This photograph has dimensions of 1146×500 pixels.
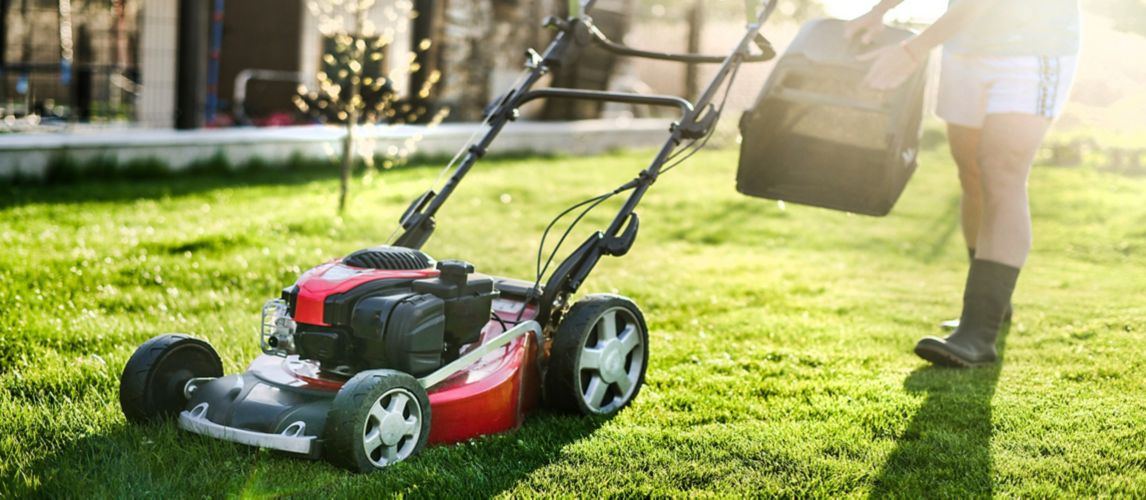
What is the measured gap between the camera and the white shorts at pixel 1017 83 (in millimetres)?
3129

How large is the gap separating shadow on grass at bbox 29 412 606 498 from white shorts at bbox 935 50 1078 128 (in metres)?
1.52

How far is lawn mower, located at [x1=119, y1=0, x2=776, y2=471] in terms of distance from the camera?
2.32 meters

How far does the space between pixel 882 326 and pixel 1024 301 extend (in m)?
0.69

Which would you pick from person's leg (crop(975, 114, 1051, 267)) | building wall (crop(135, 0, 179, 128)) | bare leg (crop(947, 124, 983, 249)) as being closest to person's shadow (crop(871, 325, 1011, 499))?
person's leg (crop(975, 114, 1051, 267))

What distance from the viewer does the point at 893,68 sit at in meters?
3.10

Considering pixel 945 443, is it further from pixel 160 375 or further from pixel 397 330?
pixel 160 375

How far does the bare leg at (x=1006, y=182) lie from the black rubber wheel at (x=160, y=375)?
203cm

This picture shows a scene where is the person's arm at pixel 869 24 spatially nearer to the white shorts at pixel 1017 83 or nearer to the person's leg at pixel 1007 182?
the white shorts at pixel 1017 83

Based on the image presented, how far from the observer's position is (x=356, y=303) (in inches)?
95.0

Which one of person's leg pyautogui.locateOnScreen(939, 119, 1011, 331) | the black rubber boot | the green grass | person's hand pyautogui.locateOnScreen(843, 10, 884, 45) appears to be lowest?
the green grass

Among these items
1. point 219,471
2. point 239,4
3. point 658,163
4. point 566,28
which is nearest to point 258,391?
point 219,471

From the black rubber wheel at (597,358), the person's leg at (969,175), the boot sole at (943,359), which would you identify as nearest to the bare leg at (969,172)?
the person's leg at (969,175)

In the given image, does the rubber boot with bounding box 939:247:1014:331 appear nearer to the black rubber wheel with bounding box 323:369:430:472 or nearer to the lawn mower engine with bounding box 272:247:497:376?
the lawn mower engine with bounding box 272:247:497:376

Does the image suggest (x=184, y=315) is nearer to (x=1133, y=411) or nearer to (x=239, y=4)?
(x=1133, y=411)
